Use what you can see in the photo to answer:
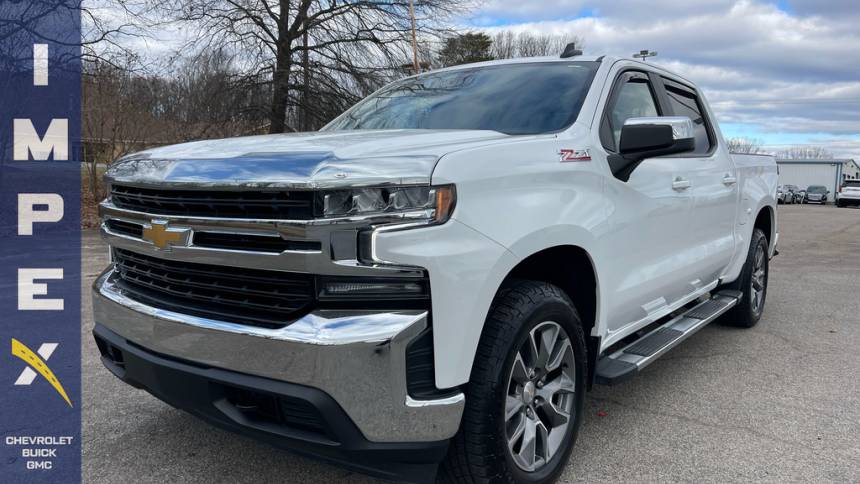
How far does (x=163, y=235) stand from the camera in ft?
8.09

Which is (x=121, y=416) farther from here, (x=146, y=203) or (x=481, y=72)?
(x=481, y=72)

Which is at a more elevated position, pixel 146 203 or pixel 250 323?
pixel 146 203

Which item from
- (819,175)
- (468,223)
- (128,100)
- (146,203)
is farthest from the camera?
(819,175)

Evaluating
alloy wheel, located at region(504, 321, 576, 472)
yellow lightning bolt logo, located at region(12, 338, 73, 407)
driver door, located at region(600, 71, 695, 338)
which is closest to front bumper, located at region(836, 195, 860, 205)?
driver door, located at region(600, 71, 695, 338)

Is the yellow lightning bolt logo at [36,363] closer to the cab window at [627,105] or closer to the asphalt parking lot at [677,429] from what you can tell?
the asphalt parking lot at [677,429]

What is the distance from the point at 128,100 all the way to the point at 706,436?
17.2 m

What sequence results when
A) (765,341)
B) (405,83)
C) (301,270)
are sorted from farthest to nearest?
1. (765,341)
2. (405,83)
3. (301,270)

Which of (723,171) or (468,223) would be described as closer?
(468,223)

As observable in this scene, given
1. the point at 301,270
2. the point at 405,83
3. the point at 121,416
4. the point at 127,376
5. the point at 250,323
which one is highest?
the point at 405,83

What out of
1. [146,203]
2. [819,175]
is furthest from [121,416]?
[819,175]

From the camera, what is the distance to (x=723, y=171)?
15.3ft

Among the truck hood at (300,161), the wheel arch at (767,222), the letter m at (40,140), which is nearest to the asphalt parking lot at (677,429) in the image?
the wheel arch at (767,222)

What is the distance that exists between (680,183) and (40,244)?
10.8 metres

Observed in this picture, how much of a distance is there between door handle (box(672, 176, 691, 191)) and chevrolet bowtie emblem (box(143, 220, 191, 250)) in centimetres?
271
